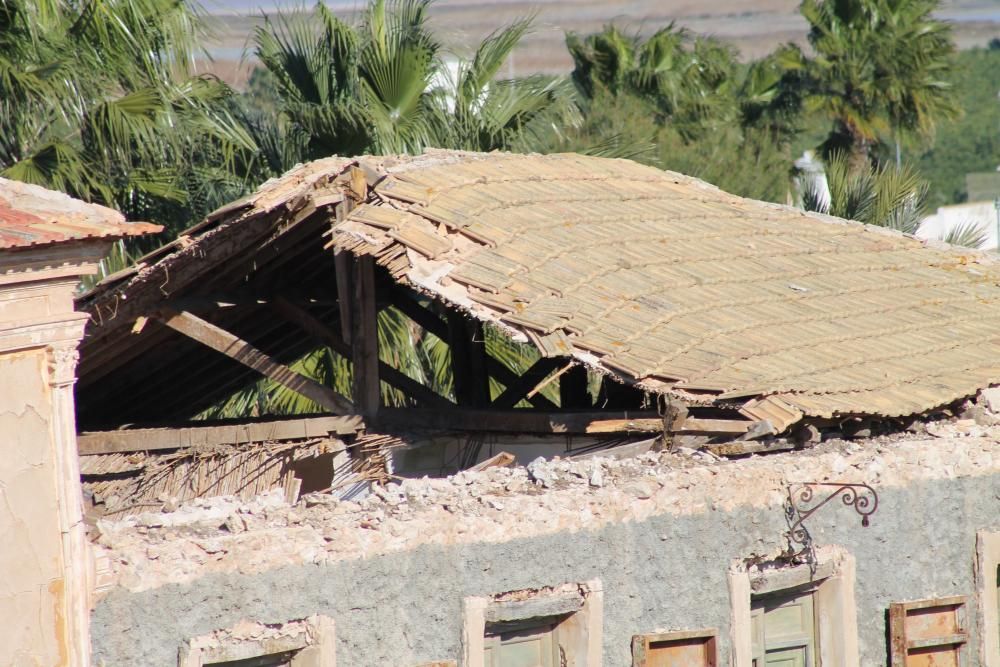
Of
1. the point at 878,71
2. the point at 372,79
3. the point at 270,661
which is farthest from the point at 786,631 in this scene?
the point at 878,71

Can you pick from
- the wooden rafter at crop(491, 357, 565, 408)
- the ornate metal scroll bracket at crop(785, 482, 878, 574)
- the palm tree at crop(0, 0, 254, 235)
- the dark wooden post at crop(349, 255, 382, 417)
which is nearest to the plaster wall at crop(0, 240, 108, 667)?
the dark wooden post at crop(349, 255, 382, 417)

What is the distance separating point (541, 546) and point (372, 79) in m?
8.11

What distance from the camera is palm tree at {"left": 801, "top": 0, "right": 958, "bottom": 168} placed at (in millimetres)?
28672

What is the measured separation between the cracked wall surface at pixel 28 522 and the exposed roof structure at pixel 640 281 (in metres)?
2.92

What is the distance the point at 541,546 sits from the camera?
7195 millimetres

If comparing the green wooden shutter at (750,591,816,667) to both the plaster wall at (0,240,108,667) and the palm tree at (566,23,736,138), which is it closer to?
the plaster wall at (0,240,108,667)

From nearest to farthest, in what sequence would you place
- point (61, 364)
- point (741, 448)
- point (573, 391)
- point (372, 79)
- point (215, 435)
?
point (61, 364) → point (741, 448) → point (215, 435) → point (573, 391) → point (372, 79)

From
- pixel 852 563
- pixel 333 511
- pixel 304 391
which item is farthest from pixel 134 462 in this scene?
pixel 852 563

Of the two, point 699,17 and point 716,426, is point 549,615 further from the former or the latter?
point 699,17

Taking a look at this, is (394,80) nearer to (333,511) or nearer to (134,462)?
(134,462)

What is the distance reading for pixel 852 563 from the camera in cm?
812

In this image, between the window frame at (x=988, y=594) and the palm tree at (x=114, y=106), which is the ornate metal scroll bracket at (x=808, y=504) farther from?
the palm tree at (x=114, y=106)

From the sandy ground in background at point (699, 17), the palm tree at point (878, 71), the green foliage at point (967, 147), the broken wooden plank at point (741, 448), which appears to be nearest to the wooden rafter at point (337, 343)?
the broken wooden plank at point (741, 448)

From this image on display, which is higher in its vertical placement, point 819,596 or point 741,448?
point 741,448
